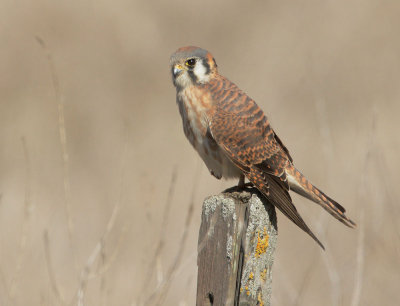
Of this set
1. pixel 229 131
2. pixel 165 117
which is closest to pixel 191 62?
pixel 229 131

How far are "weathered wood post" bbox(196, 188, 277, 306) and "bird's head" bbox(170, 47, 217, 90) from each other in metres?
1.48

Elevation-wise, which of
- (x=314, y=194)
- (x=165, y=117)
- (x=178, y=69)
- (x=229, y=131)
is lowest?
(x=314, y=194)

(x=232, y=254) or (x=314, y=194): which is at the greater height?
(x=314, y=194)

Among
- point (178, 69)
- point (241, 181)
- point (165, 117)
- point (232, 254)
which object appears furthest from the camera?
point (165, 117)

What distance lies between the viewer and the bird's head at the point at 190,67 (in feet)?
14.5

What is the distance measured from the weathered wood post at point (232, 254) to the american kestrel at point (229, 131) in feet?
3.15

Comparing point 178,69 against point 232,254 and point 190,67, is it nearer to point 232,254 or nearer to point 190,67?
point 190,67

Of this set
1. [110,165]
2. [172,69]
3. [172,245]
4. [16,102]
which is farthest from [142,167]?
[172,69]

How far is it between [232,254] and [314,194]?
1368 mm

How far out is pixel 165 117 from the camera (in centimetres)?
855

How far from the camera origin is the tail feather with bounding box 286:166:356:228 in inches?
159

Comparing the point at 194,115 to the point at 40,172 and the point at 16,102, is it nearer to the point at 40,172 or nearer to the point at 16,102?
the point at 40,172

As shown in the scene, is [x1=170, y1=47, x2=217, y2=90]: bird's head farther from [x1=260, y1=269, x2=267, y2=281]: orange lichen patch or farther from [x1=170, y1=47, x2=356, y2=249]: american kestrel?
[x1=260, y1=269, x2=267, y2=281]: orange lichen patch

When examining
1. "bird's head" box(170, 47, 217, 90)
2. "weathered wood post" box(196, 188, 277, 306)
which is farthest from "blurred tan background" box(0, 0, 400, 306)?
"weathered wood post" box(196, 188, 277, 306)
